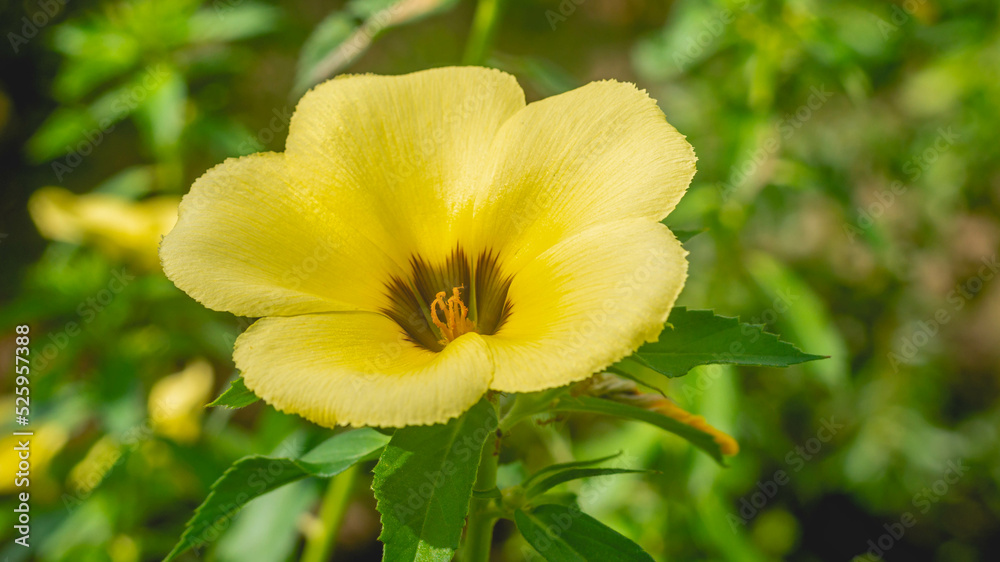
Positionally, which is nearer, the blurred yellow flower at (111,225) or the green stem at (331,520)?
the green stem at (331,520)

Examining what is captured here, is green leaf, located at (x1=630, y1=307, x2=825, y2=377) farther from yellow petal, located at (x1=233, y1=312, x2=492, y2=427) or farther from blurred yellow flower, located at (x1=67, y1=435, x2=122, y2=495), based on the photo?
blurred yellow flower, located at (x1=67, y1=435, x2=122, y2=495)

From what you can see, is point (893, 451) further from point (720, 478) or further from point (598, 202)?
point (598, 202)

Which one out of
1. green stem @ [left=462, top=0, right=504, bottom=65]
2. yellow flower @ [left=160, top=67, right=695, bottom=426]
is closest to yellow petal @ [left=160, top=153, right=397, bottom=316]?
yellow flower @ [left=160, top=67, right=695, bottom=426]

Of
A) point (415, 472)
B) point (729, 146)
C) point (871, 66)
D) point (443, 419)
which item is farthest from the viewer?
point (871, 66)

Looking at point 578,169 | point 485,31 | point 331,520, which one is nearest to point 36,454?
point 331,520

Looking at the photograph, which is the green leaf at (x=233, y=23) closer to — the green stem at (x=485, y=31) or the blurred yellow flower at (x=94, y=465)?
the green stem at (x=485, y=31)

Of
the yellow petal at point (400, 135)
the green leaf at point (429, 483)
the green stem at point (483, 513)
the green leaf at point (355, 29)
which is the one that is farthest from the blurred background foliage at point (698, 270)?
the yellow petal at point (400, 135)

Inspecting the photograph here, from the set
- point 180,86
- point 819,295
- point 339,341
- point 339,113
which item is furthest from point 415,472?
point 819,295
